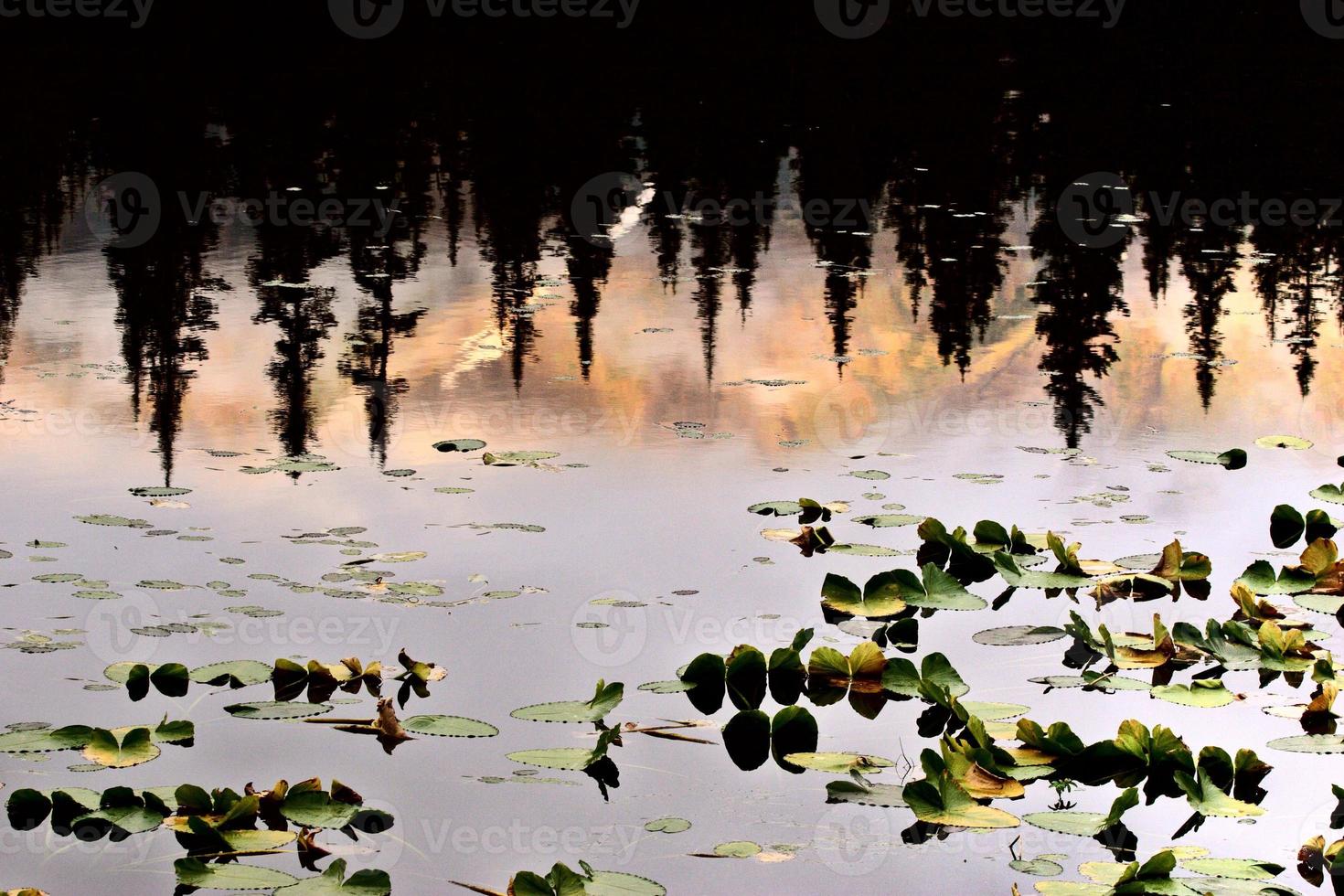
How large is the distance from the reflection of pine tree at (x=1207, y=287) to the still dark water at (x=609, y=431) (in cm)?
4

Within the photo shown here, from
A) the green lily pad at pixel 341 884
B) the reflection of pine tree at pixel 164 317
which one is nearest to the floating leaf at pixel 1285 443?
the reflection of pine tree at pixel 164 317

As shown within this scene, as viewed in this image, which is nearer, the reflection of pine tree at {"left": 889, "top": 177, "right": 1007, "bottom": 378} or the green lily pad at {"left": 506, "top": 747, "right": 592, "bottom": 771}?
the green lily pad at {"left": 506, "top": 747, "right": 592, "bottom": 771}

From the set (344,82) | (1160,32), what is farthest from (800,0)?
(344,82)

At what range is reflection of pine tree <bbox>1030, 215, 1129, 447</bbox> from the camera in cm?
778

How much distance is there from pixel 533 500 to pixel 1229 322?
17.5 ft

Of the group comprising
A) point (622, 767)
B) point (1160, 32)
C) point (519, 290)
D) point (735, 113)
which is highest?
point (1160, 32)

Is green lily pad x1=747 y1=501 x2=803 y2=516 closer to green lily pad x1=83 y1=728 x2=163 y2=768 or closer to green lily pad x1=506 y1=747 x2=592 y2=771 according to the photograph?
green lily pad x1=506 y1=747 x2=592 y2=771

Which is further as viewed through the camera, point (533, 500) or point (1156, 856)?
point (533, 500)

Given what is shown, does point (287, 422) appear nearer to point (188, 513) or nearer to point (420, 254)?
point (188, 513)

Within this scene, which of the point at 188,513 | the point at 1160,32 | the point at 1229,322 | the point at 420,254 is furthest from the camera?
the point at 1160,32

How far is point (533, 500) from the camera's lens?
6.11 m

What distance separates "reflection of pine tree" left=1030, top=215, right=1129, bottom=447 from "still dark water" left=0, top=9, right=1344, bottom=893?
4cm

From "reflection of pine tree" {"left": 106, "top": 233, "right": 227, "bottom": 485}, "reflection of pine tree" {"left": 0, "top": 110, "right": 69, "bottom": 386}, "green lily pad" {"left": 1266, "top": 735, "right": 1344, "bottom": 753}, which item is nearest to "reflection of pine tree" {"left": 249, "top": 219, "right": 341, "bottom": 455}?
"reflection of pine tree" {"left": 106, "top": 233, "right": 227, "bottom": 485}

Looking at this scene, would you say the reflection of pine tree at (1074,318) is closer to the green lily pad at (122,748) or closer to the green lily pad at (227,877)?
the green lily pad at (122,748)
